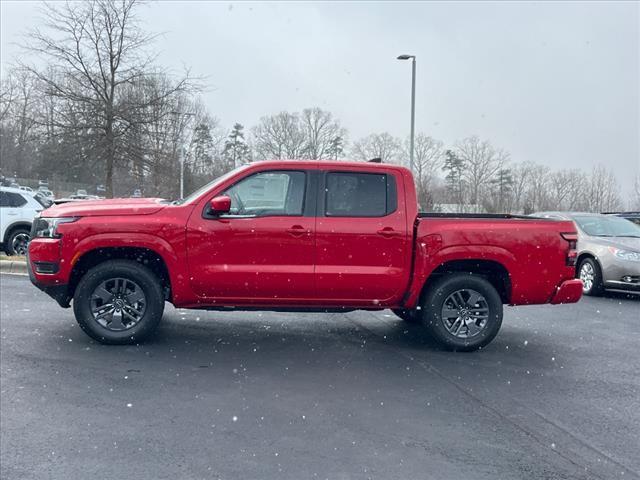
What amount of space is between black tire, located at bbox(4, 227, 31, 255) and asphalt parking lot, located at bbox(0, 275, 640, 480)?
7197mm

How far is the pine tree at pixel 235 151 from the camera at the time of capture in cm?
4222

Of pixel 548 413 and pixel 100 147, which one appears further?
pixel 100 147

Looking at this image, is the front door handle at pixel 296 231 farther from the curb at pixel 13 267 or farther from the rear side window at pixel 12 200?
the rear side window at pixel 12 200

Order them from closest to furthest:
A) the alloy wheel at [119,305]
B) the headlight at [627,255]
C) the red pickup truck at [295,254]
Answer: the red pickup truck at [295,254], the alloy wheel at [119,305], the headlight at [627,255]

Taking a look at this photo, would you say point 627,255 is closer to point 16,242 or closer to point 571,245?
point 571,245

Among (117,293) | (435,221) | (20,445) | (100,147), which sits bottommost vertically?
(20,445)

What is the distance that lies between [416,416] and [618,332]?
4578 millimetres

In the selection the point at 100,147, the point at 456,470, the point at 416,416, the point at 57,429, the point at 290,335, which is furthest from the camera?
the point at 100,147

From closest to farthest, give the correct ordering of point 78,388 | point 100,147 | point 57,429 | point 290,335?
point 57,429
point 78,388
point 290,335
point 100,147

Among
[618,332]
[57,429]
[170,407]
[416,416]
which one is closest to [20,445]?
[57,429]

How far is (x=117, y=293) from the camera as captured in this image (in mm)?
6414

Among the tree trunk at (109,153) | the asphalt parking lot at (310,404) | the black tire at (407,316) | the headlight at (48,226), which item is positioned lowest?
the asphalt parking lot at (310,404)

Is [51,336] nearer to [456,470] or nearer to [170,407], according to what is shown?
[170,407]

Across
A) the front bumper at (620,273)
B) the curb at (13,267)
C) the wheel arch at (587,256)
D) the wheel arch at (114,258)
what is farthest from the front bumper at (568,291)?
the curb at (13,267)
